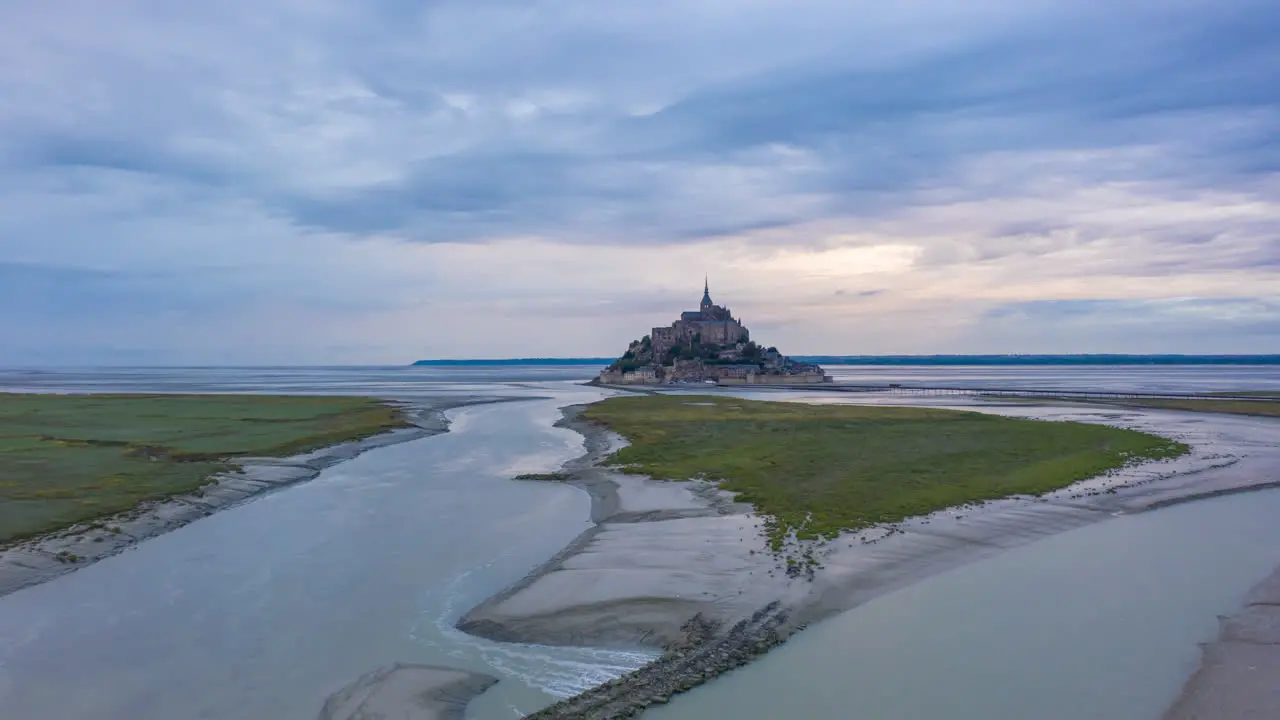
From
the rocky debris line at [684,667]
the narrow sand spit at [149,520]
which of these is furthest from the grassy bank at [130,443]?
the rocky debris line at [684,667]

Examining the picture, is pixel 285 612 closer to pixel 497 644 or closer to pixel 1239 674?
pixel 497 644

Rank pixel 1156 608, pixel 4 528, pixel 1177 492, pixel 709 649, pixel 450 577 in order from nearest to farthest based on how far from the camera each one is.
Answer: pixel 709 649, pixel 1156 608, pixel 450 577, pixel 4 528, pixel 1177 492

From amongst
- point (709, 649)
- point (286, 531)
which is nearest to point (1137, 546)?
point (709, 649)

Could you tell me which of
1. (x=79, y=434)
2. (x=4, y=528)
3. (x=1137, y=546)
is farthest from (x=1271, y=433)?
(x=79, y=434)

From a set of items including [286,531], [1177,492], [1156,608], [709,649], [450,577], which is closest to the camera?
[709,649]

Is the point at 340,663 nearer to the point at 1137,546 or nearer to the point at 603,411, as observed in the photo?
the point at 1137,546

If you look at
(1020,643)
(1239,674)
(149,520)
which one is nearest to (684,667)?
(1020,643)

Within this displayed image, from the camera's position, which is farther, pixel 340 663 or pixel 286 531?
pixel 286 531

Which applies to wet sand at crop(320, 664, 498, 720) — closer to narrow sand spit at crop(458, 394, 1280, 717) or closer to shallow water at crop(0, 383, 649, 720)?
shallow water at crop(0, 383, 649, 720)
